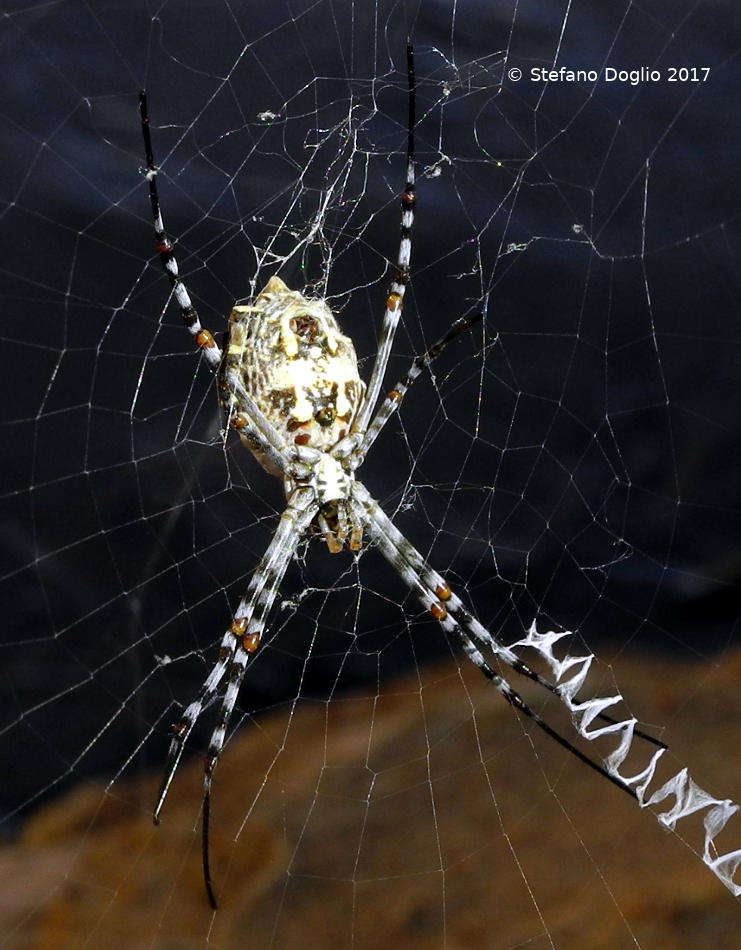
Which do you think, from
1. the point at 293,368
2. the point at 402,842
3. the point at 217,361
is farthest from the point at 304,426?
the point at 402,842

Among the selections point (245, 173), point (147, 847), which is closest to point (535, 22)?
point (245, 173)

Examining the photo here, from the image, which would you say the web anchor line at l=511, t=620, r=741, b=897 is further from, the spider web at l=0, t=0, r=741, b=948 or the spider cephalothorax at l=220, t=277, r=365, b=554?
the spider cephalothorax at l=220, t=277, r=365, b=554

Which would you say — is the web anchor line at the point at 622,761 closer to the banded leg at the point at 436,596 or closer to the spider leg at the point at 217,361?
the banded leg at the point at 436,596

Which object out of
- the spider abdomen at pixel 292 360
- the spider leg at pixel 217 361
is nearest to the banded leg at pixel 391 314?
the spider abdomen at pixel 292 360

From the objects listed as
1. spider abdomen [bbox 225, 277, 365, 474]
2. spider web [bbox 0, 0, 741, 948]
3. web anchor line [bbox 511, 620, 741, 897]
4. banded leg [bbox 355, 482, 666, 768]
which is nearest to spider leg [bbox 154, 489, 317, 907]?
banded leg [bbox 355, 482, 666, 768]

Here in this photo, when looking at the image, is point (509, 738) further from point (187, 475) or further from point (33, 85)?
point (33, 85)

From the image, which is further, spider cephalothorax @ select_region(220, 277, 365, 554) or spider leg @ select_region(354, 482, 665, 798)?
spider leg @ select_region(354, 482, 665, 798)
